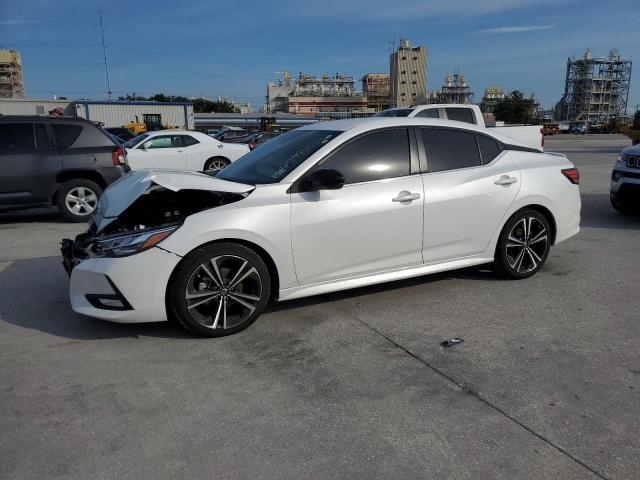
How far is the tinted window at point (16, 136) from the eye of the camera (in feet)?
27.1

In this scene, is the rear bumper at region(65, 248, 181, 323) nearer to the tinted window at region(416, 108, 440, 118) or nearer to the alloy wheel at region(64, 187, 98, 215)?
the alloy wheel at region(64, 187, 98, 215)

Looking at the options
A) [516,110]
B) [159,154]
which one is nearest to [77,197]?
[159,154]

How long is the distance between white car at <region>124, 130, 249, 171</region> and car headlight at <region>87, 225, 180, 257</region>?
9384 millimetres

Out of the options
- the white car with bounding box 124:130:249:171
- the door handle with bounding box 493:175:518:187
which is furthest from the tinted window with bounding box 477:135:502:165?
the white car with bounding box 124:130:249:171

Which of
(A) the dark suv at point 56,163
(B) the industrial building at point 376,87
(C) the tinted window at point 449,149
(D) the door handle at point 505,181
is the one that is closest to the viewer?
(C) the tinted window at point 449,149

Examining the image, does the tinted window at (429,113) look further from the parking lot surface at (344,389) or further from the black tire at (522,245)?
the parking lot surface at (344,389)

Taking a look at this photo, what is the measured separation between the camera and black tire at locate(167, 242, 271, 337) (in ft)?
12.2

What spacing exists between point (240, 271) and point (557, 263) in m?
3.77

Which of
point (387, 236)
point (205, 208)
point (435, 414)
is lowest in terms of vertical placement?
point (435, 414)

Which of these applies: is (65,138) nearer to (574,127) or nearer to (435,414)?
(435,414)

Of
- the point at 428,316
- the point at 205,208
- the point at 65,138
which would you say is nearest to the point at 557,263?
the point at 428,316

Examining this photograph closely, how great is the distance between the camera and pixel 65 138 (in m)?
8.56

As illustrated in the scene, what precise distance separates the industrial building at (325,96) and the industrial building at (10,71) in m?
72.0

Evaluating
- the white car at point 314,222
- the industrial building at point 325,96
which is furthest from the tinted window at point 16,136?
the industrial building at point 325,96
